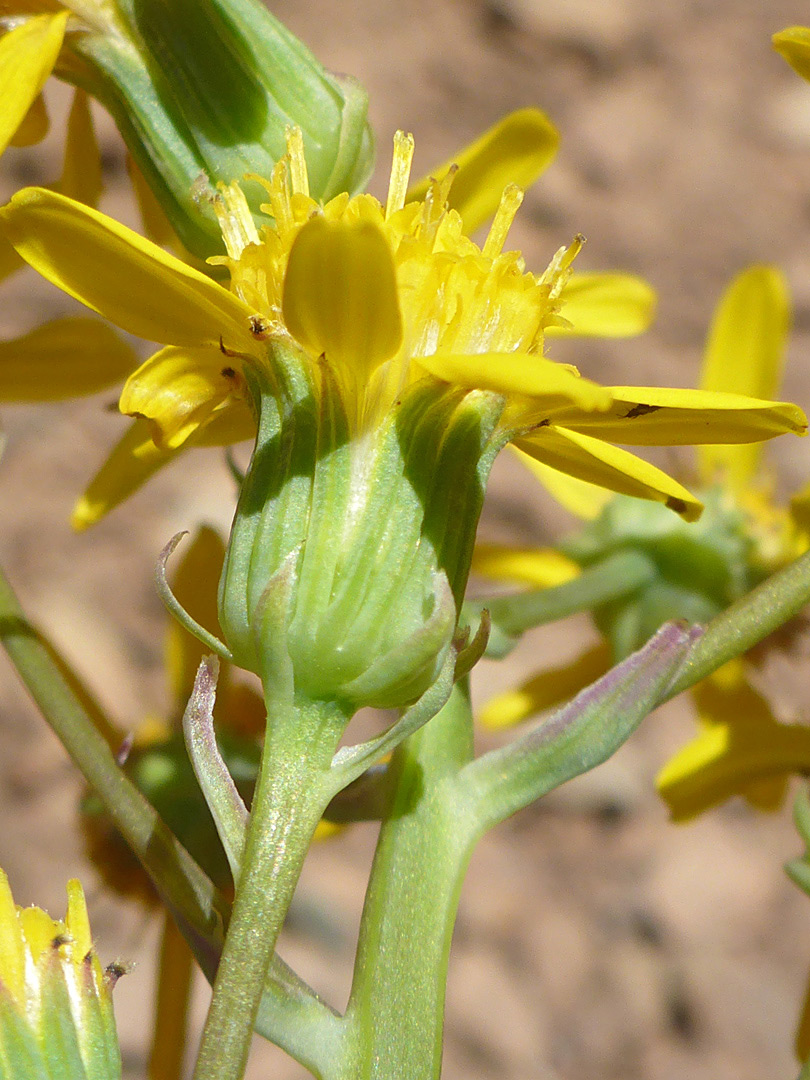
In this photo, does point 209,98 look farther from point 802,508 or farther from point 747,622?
point 802,508

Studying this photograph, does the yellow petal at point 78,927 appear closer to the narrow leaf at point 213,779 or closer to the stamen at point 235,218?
the narrow leaf at point 213,779

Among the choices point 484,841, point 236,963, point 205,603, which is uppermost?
point 484,841

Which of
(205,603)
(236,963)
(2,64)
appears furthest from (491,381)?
(205,603)

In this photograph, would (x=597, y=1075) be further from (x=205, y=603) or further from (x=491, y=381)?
(x=491, y=381)

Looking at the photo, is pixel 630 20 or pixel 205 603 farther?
pixel 630 20

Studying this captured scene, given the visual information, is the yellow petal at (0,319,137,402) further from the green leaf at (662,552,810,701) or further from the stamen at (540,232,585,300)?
the green leaf at (662,552,810,701)

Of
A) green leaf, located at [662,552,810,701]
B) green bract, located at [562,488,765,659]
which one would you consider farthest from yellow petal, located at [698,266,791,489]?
green leaf, located at [662,552,810,701]
